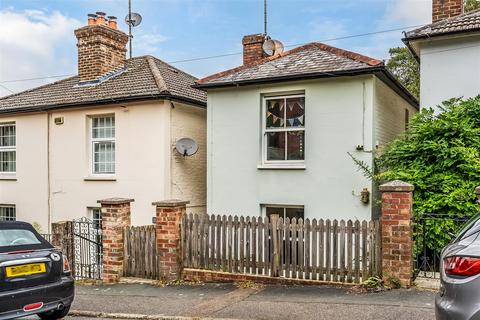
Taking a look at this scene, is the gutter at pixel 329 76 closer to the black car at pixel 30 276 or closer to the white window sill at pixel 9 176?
the black car at pixel 30 276

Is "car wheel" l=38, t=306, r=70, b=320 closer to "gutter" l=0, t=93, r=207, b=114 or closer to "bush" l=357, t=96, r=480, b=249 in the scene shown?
"bush" l=357, t=96, r=480, b=249

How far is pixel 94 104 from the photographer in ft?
42.2

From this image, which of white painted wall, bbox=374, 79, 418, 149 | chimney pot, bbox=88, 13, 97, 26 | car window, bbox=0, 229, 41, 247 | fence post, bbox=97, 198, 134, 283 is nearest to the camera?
car window, bbox=0, 229, 41, 247

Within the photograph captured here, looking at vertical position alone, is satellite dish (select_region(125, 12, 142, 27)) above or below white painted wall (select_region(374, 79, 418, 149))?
above

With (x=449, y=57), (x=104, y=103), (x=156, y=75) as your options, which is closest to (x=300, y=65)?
(x=449, y=57)

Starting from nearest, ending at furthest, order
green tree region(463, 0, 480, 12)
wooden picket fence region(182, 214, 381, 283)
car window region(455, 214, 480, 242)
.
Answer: car window region(455, 214, 480, 242) → wooden picket fence region(182, 214, 381, 283) → green tree region(463, 0, 480, 12)

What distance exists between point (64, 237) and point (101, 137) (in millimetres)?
4068

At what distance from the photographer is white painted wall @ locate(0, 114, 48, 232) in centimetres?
1399

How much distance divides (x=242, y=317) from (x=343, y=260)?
2280mm

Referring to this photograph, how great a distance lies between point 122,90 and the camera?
42.3ft

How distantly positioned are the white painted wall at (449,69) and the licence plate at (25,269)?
28.6 ft

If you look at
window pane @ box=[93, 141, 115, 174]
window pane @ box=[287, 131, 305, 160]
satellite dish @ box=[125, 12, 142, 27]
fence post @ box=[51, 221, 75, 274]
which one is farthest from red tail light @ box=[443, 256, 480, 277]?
satellite dish @ box=[125, 12, 142, 27]

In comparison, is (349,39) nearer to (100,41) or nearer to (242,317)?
(100,41)

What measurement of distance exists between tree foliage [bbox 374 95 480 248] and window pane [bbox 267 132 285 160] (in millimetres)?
2561
